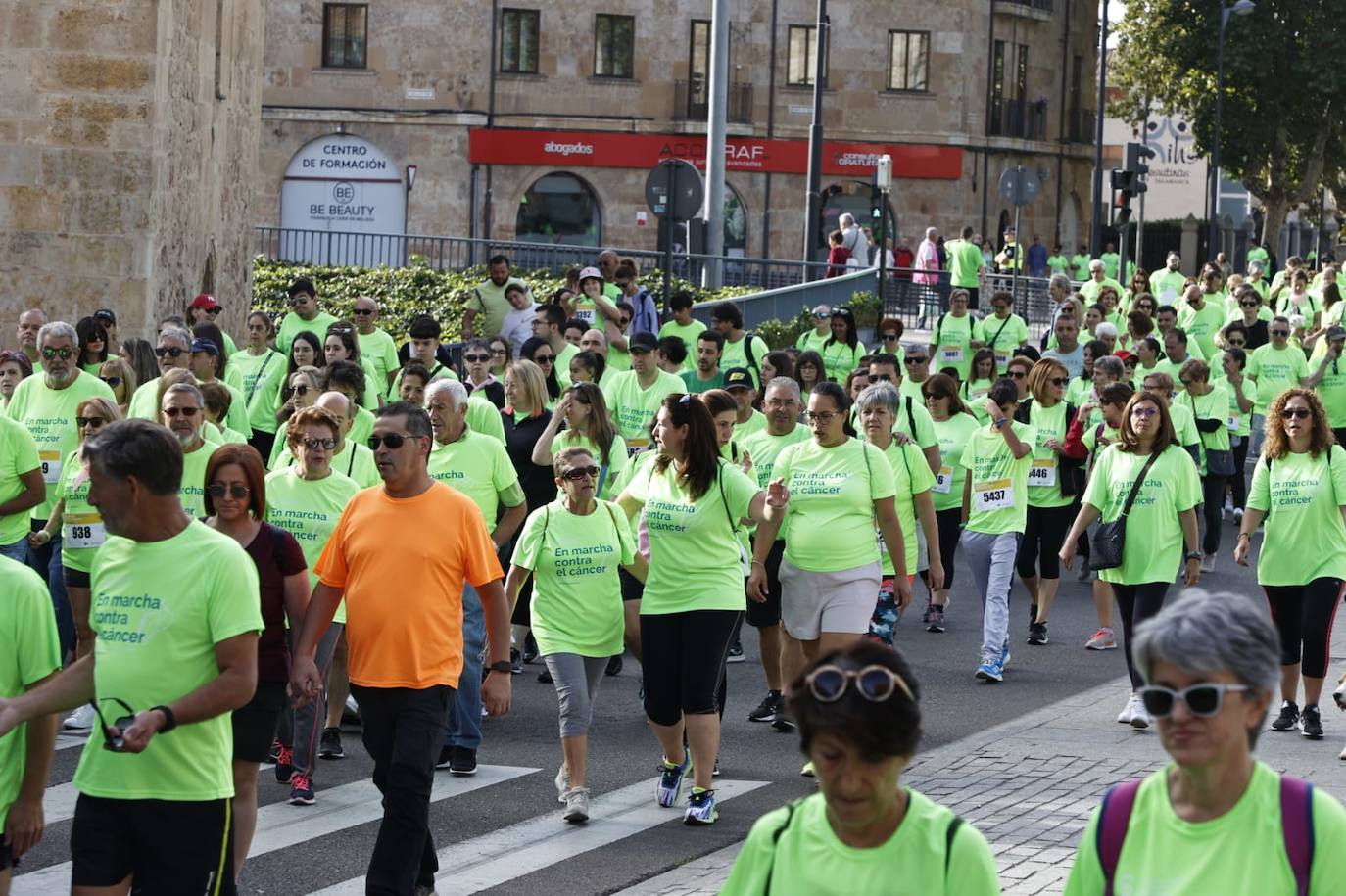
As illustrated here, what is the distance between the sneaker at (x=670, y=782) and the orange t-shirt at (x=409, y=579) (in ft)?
6.41

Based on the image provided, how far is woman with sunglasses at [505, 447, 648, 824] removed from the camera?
8.87m

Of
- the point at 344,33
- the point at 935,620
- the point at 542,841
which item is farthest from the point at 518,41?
the point at 542,841

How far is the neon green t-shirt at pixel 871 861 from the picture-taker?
3.74m

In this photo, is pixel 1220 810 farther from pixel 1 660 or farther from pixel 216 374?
pixel 216 374

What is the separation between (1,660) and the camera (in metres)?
5.32

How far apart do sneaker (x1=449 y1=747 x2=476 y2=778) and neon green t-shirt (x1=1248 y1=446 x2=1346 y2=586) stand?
3837 millimetres

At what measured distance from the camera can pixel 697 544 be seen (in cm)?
880

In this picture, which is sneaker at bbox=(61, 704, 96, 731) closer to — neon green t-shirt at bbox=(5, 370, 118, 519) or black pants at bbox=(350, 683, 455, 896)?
neon green t-shirt at bbox=(5, 370, 118, 519)

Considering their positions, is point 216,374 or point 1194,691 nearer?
point 1194,691

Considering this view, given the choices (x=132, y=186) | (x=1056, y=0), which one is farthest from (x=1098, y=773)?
→ (x=1056, y=0)

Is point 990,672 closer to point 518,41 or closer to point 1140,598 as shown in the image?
point 1140,598

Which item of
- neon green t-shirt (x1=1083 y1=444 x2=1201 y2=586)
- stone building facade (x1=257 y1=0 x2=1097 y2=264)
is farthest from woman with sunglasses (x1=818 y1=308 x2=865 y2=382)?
stone building facade (x1=257 y1=0 x2=1097 y2=264)

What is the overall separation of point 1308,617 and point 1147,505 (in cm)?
93

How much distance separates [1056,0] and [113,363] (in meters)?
45.8
